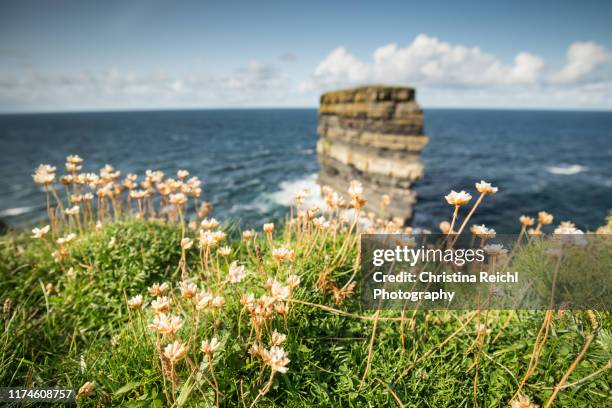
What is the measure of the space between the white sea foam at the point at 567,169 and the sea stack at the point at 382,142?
2817 cm

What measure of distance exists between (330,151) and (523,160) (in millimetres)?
34090

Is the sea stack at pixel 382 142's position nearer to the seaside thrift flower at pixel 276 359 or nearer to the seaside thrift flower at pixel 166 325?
the seaside thrift flower at pixel 276 359

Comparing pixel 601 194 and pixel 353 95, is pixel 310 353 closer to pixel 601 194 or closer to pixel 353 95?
pixel 353 95

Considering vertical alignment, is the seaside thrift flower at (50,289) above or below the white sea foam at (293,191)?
above

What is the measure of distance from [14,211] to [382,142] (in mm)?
24780

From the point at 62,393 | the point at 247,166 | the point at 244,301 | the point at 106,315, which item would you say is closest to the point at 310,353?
the point at 244,301

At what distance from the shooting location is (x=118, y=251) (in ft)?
11.7

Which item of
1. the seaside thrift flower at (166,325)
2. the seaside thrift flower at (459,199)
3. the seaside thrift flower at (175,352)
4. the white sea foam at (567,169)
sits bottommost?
the white sea foam at (567,169)

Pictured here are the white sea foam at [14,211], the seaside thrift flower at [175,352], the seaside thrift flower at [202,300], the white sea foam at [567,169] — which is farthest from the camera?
the white sea foam at [567,169]

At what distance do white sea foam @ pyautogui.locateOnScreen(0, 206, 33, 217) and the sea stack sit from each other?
70.7 ft

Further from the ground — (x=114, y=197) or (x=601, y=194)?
(x=114, y=197)

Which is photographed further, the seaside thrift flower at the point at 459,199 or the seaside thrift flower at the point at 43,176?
the seaside thrift flower at the point at 43,176

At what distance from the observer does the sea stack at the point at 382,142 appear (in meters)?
13.5

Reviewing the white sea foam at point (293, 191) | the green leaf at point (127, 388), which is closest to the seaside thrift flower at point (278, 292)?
the green leaf at point (127, 388)
